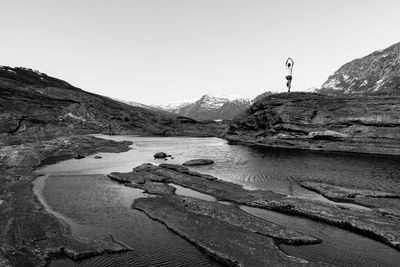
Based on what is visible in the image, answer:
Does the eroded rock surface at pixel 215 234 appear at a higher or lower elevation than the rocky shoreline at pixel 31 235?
higher

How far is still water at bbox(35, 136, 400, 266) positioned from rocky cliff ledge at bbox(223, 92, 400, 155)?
14.1 meters

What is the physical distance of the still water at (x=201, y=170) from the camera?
30.5 m

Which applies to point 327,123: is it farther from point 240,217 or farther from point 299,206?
point 240,217

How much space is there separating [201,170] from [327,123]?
227ft

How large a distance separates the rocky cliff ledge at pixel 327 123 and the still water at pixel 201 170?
14147 mm

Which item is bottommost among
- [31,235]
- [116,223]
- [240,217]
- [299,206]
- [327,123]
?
[31,235]

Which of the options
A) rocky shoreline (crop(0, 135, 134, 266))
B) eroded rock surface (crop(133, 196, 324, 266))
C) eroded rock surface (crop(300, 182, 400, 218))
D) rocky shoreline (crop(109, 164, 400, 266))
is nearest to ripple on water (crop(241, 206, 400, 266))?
rocky shoreline (crop(109, 164, 400, 266))

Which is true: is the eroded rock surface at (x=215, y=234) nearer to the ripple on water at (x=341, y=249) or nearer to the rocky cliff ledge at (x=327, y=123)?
the ripple on water at (x=341, y=249)

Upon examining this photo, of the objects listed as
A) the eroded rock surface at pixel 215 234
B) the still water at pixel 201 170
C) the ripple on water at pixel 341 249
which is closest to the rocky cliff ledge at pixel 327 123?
the still water at pixel 201 170

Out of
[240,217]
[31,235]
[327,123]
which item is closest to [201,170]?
[240,217]

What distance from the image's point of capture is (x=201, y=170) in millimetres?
74312

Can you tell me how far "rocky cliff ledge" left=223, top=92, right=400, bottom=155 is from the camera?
346 ft

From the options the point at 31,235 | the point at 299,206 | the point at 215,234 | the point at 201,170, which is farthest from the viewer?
the point at 201,170

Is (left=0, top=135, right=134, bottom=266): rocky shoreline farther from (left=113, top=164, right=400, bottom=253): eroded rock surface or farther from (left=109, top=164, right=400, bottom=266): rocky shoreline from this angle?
(left=113, top=164, right=400, bottom=253): eroded rock surface
